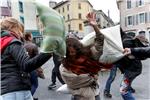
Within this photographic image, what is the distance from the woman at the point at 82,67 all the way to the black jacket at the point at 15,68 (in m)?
0.65

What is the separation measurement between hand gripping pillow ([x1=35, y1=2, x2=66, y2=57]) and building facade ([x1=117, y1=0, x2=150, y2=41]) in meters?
32.8

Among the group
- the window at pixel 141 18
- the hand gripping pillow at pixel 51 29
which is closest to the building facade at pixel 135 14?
the window at pixel 141 18

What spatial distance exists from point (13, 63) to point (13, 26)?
318 mm

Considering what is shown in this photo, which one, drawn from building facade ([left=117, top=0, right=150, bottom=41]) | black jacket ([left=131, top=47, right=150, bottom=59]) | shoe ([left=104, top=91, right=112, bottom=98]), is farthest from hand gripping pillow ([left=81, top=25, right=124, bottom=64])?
building facade ([left=117, top=0, right=150, bottom=41])

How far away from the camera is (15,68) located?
9.65ft

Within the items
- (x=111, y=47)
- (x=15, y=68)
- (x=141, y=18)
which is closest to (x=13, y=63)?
(x=15, y=68)

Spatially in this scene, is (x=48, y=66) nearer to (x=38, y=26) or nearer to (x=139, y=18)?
(x=38, y=26)

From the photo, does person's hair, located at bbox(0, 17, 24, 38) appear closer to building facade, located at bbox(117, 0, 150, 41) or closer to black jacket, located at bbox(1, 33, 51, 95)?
black jacket, located at bbox(1, 33, 51, 95)

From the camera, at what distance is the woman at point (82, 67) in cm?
347

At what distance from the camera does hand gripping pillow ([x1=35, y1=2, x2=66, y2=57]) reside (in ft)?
8.95

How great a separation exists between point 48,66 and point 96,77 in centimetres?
1066

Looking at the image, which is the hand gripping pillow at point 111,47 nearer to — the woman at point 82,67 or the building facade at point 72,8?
the woman at point 82,67

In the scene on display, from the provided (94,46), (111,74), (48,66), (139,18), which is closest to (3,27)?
(94,46)

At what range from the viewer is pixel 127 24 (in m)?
39.8
